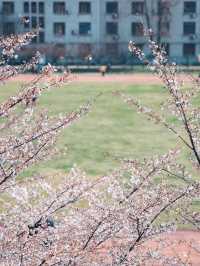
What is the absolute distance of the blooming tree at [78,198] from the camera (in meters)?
8.44

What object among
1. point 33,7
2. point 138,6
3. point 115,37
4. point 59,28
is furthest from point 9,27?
point 138,6

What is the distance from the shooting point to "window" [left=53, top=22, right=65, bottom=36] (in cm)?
7375

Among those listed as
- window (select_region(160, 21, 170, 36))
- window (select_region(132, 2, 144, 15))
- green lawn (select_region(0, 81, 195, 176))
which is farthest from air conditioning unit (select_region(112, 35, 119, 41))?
green lawn (select_region(0, 81, 195, 176))

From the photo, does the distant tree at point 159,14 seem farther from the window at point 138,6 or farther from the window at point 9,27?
the window at point 9,27

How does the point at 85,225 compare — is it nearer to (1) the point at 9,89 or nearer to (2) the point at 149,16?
(1) the point at 9,89

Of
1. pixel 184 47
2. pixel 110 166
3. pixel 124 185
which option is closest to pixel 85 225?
pixel 124 185

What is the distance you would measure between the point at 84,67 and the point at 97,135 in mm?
33949

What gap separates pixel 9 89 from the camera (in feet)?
162

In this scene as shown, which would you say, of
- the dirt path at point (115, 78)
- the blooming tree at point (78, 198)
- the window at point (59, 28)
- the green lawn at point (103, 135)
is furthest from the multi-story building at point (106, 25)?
the blooming tree at point (78, 198)

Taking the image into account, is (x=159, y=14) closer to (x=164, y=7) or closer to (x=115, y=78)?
(x=164, y=7)

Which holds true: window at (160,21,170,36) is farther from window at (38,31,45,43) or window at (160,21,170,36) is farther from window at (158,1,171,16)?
window at (38,31,45,43)

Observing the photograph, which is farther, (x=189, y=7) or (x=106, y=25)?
(x=106, y=25)

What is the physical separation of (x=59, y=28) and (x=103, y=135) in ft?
139

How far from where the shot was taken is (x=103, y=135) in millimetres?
33781
